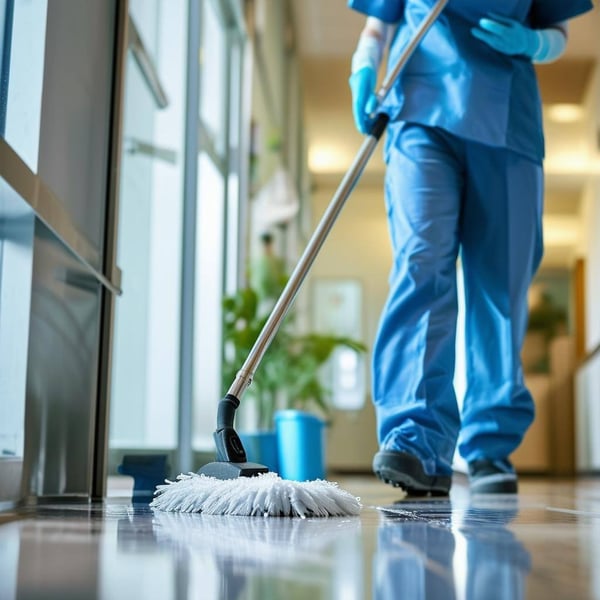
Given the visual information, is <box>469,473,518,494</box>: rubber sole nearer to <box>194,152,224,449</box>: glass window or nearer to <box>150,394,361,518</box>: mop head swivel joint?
<box>150,394,361,518</box>: mop head swivel joint

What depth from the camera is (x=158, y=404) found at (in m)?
2.32

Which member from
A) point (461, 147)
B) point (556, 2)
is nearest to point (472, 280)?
point (461, 147)

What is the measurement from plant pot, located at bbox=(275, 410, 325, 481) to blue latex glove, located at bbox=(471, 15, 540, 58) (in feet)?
5.55

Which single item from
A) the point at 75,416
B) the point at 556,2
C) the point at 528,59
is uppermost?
the point at 556,2

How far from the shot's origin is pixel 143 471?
144 centimetres

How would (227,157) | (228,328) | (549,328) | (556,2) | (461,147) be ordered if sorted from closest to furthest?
(461,147)
(556,2)
(228,328)
(227,157)
(549,328)

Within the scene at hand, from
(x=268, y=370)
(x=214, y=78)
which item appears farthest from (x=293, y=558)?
(x=268, y=370)

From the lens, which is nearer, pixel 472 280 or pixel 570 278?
pixel 472 280

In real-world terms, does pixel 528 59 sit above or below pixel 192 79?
below

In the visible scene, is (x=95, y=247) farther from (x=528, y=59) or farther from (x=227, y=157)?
(x=227, y=157)

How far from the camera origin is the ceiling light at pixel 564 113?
22.4 feet

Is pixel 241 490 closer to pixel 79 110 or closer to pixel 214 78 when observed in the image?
pixel 79 110

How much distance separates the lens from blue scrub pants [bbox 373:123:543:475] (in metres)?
1.58

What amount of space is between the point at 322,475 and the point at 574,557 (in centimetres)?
264
